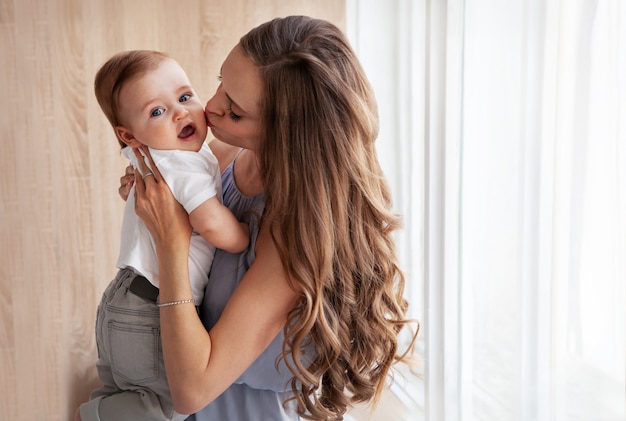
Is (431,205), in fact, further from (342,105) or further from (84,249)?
(84,249)

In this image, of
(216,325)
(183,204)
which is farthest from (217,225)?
(216,325)

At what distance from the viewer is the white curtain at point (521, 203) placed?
121cm

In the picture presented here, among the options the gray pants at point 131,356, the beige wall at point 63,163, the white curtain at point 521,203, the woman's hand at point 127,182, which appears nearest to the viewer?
the white curtain at point 521,203

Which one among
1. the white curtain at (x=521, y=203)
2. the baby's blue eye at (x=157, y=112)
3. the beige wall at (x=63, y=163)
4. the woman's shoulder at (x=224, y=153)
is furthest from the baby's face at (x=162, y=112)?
the beige wall at (x=63, y=163)

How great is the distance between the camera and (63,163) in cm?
222

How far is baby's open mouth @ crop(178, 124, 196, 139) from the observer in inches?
59.2

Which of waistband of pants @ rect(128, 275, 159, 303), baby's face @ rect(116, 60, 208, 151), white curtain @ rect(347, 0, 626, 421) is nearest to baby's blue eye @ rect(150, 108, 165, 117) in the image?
baby's face @ rect(116, 60, 208, 151)

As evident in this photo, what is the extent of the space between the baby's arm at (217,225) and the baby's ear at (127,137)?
237 millimetres

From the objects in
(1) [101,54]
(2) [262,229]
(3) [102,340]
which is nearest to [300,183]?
(2) [262,229]

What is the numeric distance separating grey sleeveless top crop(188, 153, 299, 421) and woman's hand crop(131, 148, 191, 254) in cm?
13

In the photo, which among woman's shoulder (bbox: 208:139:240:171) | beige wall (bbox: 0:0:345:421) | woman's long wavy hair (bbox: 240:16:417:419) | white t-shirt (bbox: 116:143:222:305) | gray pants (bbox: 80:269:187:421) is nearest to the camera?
woman's long wavy hair (bbox: 240:16:417:419)

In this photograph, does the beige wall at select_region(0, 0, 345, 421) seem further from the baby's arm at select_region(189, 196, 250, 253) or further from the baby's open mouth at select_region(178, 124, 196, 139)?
the baby's arm at select_region(189, 196, 250, 253)

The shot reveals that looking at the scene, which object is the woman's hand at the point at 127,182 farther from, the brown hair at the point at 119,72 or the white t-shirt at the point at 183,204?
the brown hair at the point at 119,72

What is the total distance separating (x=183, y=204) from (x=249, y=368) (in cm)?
40
